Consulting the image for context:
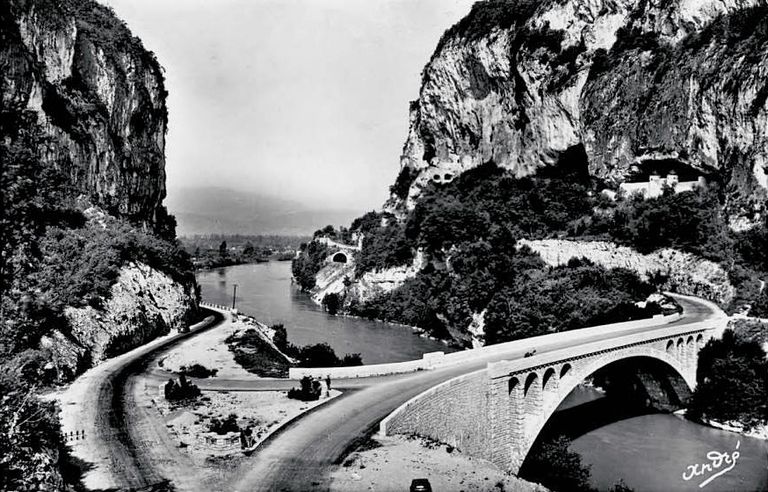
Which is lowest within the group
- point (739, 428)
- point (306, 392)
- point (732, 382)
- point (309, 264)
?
point (739, 428)

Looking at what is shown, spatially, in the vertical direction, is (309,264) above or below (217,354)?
above

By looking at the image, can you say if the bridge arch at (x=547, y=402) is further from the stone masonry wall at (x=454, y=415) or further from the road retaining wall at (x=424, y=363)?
the road retaining wall at (x=424, y=363)

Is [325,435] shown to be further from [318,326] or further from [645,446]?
[318,326]

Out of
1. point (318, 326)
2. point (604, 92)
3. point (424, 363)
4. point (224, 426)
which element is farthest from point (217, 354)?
point (604, 92)

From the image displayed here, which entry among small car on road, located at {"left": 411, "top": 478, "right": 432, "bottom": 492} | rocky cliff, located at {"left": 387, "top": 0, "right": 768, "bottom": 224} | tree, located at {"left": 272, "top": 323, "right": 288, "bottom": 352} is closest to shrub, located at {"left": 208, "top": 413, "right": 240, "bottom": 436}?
small car on road, located at {"left": 411, "top": 478, "right": 432, "bottom": 492}

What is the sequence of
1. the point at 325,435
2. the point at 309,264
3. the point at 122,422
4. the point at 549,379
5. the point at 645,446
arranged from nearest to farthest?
the point at 325,435, the point at 122,422, the point at 549,379, the point at 645,446, the point at 309,264

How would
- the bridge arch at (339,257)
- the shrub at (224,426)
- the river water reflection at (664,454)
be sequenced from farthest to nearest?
1. the bridge arch at (339,257)
2. the river water reflection at (664,454)
3. the shrub at (224,426)

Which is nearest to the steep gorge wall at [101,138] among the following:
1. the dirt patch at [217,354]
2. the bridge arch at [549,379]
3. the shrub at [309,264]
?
the dirt patch at [217,354]
